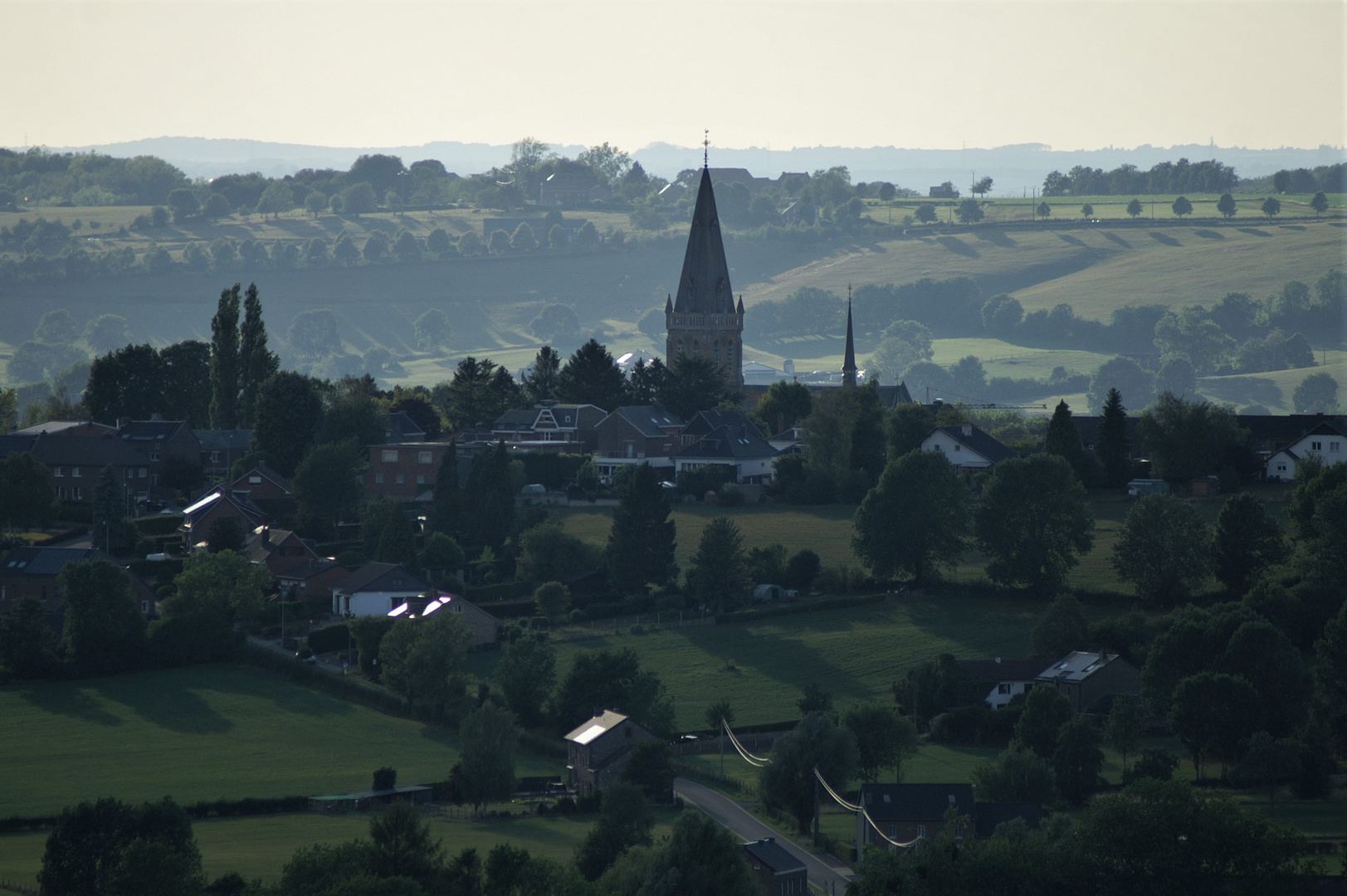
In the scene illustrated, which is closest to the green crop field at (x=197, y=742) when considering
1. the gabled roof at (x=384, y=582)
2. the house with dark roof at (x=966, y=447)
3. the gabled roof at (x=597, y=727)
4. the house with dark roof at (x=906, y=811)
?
the gabled roof at (x=597, y=727)

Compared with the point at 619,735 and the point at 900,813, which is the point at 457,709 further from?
the point at 900,813

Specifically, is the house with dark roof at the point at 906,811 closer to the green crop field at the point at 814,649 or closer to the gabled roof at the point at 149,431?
the green crop field at the point at 814,649

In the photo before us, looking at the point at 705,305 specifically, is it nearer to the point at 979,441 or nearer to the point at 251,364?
the point at 251,364

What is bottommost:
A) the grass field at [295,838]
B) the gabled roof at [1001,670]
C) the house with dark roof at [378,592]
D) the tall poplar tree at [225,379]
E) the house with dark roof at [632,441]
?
the grass field at [295,838]

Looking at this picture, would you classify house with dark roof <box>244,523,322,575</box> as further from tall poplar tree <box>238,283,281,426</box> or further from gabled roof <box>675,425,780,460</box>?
gabled roof <box>675,425,780,460</box>

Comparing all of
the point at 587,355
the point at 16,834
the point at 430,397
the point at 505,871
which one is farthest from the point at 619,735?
the point at 430,397

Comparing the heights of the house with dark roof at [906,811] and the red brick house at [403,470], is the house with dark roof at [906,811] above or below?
below
